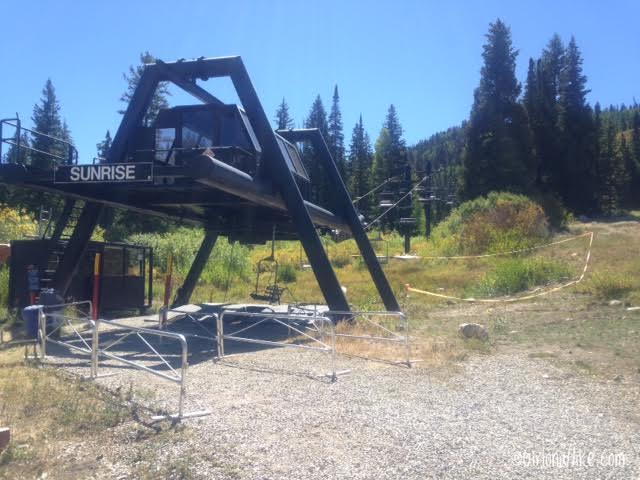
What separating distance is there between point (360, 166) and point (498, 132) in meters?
36.5

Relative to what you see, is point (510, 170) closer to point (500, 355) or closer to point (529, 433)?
point (500, 355)

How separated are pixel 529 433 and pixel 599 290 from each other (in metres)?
14.2

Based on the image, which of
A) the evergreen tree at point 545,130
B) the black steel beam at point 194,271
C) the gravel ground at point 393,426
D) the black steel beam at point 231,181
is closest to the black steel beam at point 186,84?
the black steel beam at point 231,181

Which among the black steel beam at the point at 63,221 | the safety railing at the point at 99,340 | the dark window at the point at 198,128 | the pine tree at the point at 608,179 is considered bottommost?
the safety railing at the point at 99,340

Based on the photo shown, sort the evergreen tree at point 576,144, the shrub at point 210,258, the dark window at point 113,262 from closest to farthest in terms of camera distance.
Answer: the dark window at point 113,262 → the shrub at point 210,258 → the evergreen tree at point 576,144

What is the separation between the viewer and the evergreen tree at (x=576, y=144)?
54719 millimetres

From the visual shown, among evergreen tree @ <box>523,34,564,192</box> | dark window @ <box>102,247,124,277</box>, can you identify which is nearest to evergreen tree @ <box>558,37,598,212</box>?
evergreen tree @ <box>523,34,564,192</box>

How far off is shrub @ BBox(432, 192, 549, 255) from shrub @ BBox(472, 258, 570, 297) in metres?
7.09

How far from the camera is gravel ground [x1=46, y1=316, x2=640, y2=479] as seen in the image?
5768 millimetres

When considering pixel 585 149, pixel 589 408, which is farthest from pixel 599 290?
pixel 585 149

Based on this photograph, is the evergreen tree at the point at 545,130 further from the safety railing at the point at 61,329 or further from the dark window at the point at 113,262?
the safety railing at the point at 61,329

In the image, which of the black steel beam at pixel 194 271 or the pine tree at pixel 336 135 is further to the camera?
the pine tree at pixel 336 135

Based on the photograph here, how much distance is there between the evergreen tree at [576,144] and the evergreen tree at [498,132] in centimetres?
555

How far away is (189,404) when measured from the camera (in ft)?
25.5
